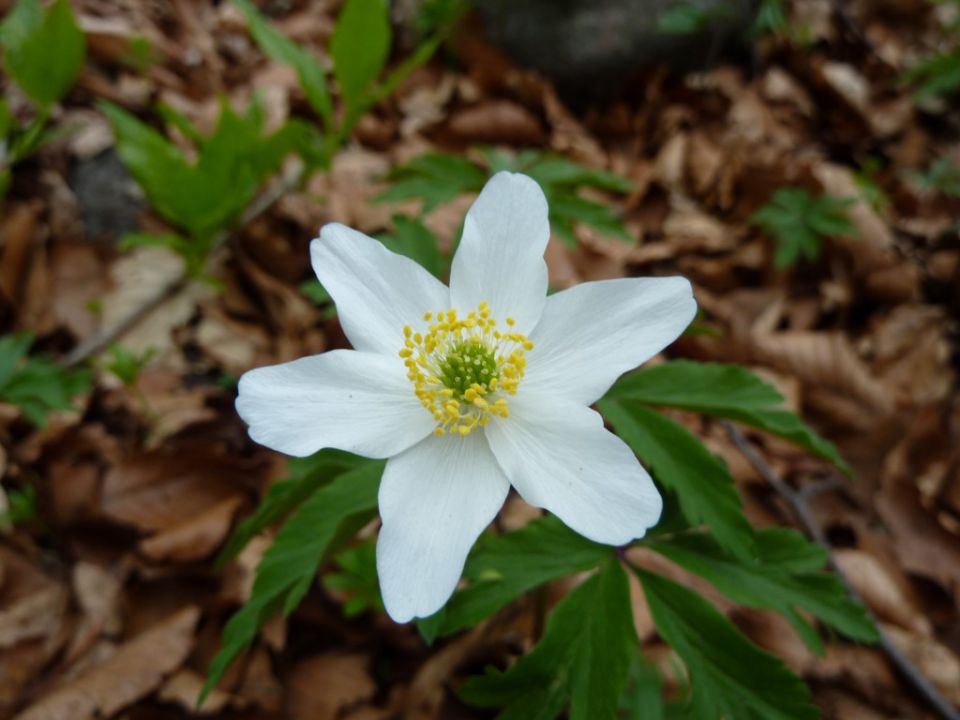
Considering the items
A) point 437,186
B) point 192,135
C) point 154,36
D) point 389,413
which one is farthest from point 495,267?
point 154,36

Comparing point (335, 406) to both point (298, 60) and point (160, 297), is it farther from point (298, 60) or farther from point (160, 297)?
point (298, 60)

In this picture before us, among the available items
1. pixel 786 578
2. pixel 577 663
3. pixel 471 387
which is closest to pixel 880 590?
pixel 786 578

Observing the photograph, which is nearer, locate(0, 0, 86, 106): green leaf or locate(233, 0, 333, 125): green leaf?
locate(0, 0, 86, 106): green leaf

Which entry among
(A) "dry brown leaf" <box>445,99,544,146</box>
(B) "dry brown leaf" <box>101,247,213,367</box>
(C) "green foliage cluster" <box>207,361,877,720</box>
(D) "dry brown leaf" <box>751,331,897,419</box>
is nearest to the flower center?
(C) "green foliage cluster" <box>207,361,877,720</box>

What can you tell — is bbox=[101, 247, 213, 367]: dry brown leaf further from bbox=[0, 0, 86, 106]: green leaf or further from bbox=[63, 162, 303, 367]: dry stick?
bbox=[0, 0, 86, 106]: green leaf

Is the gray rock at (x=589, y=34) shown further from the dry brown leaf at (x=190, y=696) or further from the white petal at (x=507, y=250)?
the dry brown leaf at (x=190, y=696)

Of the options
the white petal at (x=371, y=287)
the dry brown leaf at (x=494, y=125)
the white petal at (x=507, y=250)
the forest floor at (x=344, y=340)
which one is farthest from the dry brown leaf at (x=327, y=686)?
the dry brown leaf at (x=494, y=125)
